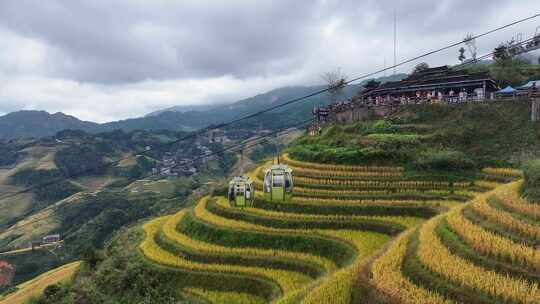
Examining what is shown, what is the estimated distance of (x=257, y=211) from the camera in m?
23.8

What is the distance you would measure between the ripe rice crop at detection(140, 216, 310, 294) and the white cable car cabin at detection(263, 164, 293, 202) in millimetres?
3691

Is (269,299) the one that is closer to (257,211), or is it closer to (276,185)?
(276,185)

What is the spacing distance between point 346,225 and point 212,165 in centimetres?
14467

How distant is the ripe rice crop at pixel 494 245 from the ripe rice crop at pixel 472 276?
379 millimetres

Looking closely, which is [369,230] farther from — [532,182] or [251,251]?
[532,182]

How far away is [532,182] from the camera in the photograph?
43.9ft

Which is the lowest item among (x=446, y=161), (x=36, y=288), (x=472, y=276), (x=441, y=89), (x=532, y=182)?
(x=36, y=288)

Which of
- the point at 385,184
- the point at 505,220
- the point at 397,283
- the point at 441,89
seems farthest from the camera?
the point at 441,89

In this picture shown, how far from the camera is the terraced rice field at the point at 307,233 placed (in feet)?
53.9

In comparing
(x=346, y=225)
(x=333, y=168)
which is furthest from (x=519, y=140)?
(x=346, y=225)

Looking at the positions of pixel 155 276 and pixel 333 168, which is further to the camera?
pixel 333 168

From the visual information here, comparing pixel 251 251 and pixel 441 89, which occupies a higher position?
pixel 441 89

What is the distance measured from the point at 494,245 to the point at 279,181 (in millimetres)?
9473

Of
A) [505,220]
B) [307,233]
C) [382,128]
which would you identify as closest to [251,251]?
[307,233]
